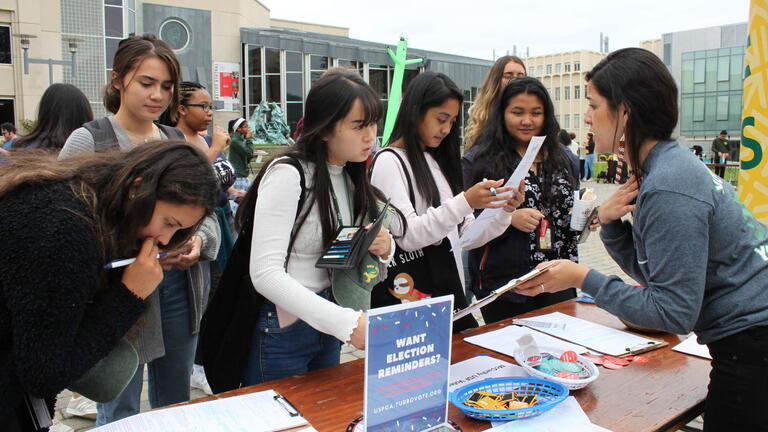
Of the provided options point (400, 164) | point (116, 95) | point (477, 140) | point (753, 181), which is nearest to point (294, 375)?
point (400, 164)

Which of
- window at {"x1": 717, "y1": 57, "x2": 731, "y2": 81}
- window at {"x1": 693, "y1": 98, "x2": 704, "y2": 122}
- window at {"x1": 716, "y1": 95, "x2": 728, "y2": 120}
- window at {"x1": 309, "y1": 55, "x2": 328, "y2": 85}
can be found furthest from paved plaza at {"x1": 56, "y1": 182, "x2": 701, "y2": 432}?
window at {"x1": 693, "y1": 98, "x2": 704, "y2": 122}

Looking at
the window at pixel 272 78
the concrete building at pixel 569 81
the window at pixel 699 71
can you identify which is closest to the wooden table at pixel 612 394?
the window at pixel 272 78

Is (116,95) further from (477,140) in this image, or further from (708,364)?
(708,364)

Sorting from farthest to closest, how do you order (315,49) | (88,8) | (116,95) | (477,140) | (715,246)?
(315,49) < (88,8) < (477,140) < (116,95) < (715,246)

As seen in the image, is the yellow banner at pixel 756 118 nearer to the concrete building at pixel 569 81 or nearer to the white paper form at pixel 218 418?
the white paper form at pixel 218 418

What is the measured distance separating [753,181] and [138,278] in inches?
110

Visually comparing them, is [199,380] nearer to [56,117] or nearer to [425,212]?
[56,117]

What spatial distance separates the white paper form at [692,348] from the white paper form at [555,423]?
69 centimetres

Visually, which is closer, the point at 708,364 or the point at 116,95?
the point at 708,364

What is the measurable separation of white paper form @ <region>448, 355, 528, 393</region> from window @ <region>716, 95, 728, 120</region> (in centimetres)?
4317

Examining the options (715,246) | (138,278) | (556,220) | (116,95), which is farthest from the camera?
(556,220)

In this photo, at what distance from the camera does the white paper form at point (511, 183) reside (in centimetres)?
225

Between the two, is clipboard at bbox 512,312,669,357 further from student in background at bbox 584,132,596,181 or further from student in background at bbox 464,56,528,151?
student in background at bbox 584,132,596,181

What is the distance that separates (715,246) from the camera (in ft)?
4.87
